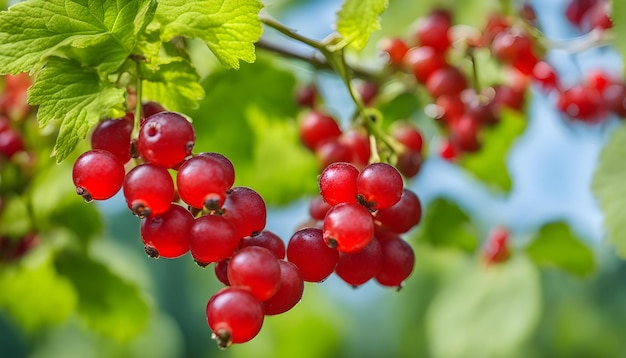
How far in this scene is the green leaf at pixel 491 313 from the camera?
4.63ft

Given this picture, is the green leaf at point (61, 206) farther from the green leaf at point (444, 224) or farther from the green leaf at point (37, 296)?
the green leaf at point (444, 224)

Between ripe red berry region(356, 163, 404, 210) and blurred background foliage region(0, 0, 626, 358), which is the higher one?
ripe red berry region(356, 163, 404, 210)

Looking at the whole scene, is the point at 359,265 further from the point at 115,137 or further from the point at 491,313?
the point at 491,313

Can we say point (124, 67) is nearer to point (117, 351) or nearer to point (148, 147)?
point (148, 147)

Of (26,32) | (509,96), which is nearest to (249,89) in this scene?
(509,96)

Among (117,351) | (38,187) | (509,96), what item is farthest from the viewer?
(117,351)

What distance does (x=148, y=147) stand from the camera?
1.89 ft

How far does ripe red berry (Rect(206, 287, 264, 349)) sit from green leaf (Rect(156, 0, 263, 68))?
0.62 feet

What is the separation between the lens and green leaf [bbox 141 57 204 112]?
665 mm

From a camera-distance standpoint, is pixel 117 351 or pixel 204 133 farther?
pixel 117 351

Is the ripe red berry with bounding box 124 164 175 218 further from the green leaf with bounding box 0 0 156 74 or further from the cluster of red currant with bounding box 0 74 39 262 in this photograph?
the cluster of red currant with bounding box 0 74 39 262

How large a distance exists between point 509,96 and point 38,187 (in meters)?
0.71

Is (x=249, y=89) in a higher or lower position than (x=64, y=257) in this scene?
higher

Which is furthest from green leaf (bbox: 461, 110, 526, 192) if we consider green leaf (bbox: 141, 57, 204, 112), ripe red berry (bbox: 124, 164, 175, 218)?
ripe red berry (bbox: 124, 164, 175, 218)
